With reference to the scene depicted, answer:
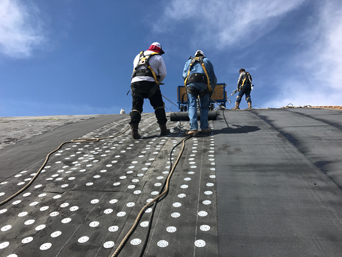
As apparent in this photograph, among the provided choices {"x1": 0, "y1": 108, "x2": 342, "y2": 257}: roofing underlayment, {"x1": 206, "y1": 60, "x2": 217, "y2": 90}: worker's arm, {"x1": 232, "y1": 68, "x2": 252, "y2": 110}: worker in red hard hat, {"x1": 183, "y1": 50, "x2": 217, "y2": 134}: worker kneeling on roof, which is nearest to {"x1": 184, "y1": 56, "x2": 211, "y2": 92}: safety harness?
{"x1": 183, "y1": 50, "x2": 217, "y2": 134}: worker kneeling on roof

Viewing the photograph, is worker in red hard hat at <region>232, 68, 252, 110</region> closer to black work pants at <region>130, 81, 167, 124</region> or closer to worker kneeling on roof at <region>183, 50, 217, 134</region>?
worker kneeling on roof at <region>183, 50, 217, 134</region>

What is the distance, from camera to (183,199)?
1812 mm

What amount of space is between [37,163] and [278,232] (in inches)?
108

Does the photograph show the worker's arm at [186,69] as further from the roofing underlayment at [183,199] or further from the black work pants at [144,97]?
Result: the roofing underlayment at [183,199]

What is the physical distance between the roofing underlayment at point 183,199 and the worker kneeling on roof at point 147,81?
0.75 m

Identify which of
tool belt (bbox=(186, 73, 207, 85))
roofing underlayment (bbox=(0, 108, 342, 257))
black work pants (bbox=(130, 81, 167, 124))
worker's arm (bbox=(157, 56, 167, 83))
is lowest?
roofing underlayment (bbox=(0, 108, 342, 257))

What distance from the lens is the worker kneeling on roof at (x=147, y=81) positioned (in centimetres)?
373

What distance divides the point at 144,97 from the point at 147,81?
315mm

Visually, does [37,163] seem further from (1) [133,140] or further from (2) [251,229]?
(2) [251,229]

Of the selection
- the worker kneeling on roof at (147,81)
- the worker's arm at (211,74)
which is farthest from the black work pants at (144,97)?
the worker's arm at (211,74)

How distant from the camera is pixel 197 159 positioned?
8.60 ft

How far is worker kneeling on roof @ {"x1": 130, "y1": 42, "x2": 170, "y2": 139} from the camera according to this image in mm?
3727

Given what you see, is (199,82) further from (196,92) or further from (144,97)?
(144,97)

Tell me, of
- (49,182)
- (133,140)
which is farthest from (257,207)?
(133,140)
